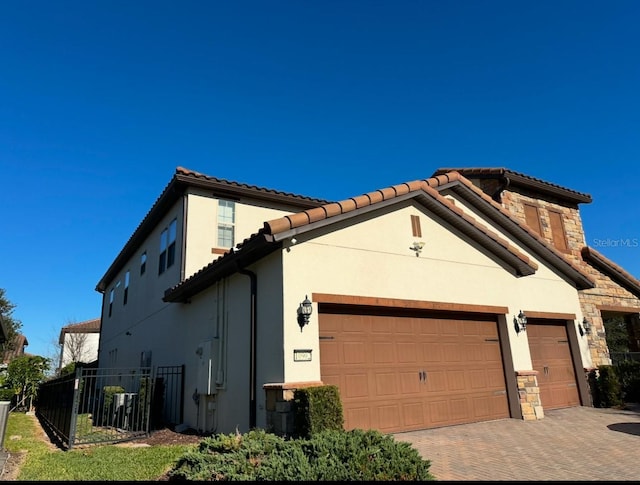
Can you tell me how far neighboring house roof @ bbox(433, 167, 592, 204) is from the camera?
15071 millimetres

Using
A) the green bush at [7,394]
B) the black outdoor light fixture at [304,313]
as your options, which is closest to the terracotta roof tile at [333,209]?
the black outdoor light fixture at [304,313]

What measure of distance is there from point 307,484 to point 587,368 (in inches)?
442

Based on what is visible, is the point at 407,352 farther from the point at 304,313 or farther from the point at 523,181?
the point at 523,181

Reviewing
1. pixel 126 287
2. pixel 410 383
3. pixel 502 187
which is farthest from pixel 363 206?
pixel 126 287

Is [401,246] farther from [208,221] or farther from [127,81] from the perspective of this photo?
[127,81]

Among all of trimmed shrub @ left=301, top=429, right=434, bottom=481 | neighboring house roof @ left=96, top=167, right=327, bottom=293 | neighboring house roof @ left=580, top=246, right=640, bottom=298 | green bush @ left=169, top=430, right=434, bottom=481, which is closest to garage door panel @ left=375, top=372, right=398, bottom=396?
green bush @ left=169, top=430, right=434, bottom=481

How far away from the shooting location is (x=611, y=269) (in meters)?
15.7

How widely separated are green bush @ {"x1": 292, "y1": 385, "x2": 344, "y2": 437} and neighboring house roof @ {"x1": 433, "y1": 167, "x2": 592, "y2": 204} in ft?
37.8

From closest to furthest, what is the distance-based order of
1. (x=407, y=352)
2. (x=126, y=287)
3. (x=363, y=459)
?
(x=363, y=459), (x=407, y=352), (x=126, y=287)

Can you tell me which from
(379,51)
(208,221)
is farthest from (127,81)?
(379,51)

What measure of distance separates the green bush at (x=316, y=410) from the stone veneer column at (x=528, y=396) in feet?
17.4

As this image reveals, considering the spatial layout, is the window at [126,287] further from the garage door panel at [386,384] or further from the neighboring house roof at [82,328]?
the neighboring house roof at [82,328]

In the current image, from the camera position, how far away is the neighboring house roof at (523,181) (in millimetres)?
15071

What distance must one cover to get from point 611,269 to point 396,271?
1152 centimetres
